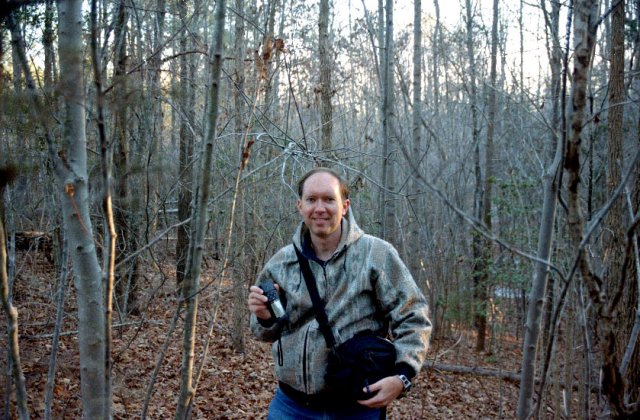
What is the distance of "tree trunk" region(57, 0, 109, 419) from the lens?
1.18m

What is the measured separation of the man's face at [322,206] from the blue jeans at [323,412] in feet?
2.48

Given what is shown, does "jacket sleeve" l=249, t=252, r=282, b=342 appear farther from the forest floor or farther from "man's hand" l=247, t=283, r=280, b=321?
the forest floor

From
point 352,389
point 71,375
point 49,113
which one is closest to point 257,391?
point 71,375

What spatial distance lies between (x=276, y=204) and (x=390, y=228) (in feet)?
6.32

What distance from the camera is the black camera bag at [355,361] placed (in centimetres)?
221

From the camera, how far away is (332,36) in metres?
17.1

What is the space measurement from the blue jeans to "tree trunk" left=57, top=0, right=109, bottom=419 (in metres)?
1.29

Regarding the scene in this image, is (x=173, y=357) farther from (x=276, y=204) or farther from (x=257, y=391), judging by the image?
(x=276, y=204)

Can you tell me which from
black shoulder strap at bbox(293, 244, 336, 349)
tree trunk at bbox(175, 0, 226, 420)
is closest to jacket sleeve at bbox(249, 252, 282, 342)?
black shoulder strap at bbox(293, 244, 336, 349)

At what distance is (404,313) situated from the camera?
2.36m

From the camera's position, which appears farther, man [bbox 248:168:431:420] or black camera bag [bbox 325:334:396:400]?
man [bbox 248:168:431:420]

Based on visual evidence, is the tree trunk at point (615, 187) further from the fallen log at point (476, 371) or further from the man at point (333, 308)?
the fallen log at point (476, 371)

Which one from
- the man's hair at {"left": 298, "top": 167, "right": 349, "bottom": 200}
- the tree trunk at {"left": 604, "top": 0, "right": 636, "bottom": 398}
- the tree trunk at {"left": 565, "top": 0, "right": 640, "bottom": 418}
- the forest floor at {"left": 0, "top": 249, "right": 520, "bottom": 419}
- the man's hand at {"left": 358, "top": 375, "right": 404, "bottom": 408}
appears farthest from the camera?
the forest floor at {"left": 0, "top": 249, "right": 520, "bottom": 419}

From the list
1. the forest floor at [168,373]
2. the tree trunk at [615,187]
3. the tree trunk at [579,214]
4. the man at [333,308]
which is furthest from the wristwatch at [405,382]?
the tree trunk at [615,187]
